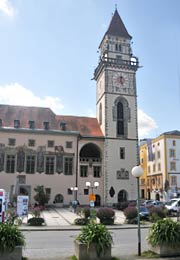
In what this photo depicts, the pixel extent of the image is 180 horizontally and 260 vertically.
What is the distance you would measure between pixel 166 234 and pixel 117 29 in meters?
45.9

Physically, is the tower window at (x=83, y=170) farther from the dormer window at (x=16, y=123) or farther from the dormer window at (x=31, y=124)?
the dormer window at (x=16, y=123)

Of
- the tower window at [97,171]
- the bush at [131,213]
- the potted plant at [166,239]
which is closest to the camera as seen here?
the potted plant at [166,239]

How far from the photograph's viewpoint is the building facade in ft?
172

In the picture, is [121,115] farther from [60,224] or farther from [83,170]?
[60,224]

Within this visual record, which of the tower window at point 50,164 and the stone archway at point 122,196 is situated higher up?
the tower window at point 50,164

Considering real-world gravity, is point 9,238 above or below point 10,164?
below

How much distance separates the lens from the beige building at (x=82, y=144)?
39594 mm

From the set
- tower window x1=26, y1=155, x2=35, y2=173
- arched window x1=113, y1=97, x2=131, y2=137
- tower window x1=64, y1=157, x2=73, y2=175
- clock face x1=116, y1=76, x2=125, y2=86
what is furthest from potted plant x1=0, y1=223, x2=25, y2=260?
clock face x1=116, y1=76, x2=125, y2=86

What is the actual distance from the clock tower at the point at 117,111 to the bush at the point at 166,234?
105 feet

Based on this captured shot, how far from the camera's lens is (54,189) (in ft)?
130

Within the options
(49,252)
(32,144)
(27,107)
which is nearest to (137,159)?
(32,144)

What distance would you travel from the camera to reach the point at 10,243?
7656 millimetres

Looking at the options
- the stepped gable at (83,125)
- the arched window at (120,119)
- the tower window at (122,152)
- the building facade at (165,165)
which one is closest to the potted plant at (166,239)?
the tower window at (122,152)

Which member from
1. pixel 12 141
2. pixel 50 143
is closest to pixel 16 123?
pixel 12 141
